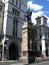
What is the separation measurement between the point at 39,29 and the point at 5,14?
1688 cm

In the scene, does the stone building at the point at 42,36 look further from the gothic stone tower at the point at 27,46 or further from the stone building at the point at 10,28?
the gothic stone tower at the point at 27,46

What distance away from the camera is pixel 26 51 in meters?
21.1

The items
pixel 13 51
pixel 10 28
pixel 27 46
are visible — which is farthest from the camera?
pixel 13 51

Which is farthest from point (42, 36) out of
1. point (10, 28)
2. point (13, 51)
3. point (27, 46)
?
point (27, 46)

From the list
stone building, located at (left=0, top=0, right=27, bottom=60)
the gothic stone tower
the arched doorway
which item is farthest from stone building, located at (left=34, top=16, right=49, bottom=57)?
the gothic stone tower

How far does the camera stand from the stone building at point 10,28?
110ft

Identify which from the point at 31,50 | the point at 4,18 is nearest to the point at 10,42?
the point at 4,18

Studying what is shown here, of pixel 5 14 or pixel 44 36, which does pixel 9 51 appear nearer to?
pixel 5 14

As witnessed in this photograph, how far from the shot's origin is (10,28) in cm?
3591

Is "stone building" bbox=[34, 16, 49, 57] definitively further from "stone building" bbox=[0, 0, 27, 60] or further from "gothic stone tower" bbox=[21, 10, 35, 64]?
"gothic stone tower" bbox=[21, 10, 35, 64]

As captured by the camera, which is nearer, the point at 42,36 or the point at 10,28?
the point at 10,28

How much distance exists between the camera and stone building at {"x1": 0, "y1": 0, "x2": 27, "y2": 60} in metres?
33.6

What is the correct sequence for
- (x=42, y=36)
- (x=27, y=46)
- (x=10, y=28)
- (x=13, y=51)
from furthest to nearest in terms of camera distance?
(x=42, y=36)
(x=13, y=51)
(x=10, y=28)
(x=27, y=46)

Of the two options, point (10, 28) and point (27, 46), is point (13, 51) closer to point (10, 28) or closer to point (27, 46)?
point (10, 28)
